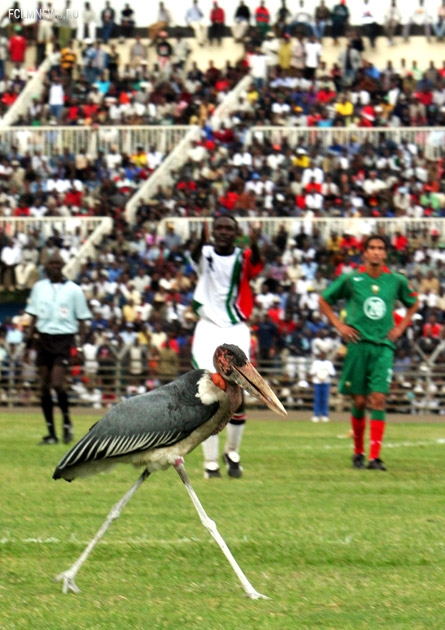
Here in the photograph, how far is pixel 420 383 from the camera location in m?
33.0

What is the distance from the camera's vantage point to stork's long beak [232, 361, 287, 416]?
729 centimetres

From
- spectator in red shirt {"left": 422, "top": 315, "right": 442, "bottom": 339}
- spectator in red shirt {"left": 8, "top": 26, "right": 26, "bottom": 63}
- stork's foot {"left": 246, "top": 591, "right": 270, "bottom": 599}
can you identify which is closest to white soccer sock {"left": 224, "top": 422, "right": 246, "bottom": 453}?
stork's foot {"left": 246, "top": 591, "right": 270, "bottom": 599}

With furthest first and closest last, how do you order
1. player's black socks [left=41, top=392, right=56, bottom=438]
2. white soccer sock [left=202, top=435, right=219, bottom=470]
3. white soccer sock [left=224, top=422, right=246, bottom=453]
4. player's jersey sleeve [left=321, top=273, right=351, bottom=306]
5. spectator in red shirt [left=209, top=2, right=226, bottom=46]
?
spectator in red shirt [left=209, top=2, right=226, bottom=46]
player's black socks [left=41, top=392, right=56, bottom=438]
player's jersey sleeve [left=321, top=273, right=351, bottom=306]
white soccer sock [left=224, top=422, right=246, bottom=453]
white soccer sock [left=202, top=435, right=219, bottom=470]

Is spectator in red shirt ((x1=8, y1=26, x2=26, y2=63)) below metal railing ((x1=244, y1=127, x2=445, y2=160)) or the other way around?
the other way around

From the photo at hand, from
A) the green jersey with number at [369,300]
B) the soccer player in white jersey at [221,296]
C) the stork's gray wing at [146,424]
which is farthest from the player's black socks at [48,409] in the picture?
the stork's gray wing at [146,424]

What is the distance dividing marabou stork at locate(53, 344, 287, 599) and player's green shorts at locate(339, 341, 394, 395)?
24.6ft

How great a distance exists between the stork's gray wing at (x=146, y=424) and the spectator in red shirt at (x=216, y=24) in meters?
41.1

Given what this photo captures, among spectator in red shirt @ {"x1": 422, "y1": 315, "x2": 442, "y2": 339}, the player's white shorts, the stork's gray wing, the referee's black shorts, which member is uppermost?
the stork's gray wing

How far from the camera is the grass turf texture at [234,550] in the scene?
7.50 meters

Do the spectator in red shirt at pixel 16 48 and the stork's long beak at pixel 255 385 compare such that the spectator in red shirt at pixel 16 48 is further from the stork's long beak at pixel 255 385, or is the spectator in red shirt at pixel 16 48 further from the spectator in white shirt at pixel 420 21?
the stork's long beak at pixel 255 385

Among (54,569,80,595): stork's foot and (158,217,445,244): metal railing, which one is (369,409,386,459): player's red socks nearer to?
(54,569,80,595): stork's foot

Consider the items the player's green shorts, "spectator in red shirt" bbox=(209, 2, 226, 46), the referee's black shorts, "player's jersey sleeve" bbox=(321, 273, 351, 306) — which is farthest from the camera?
"spectator in red shirt" bbox=(209, 2, 226, 46)

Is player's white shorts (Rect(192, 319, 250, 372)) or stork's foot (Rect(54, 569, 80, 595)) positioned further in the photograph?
player's white shorts (Rect(192, 319, 250, 372))

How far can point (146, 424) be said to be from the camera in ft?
25.0
